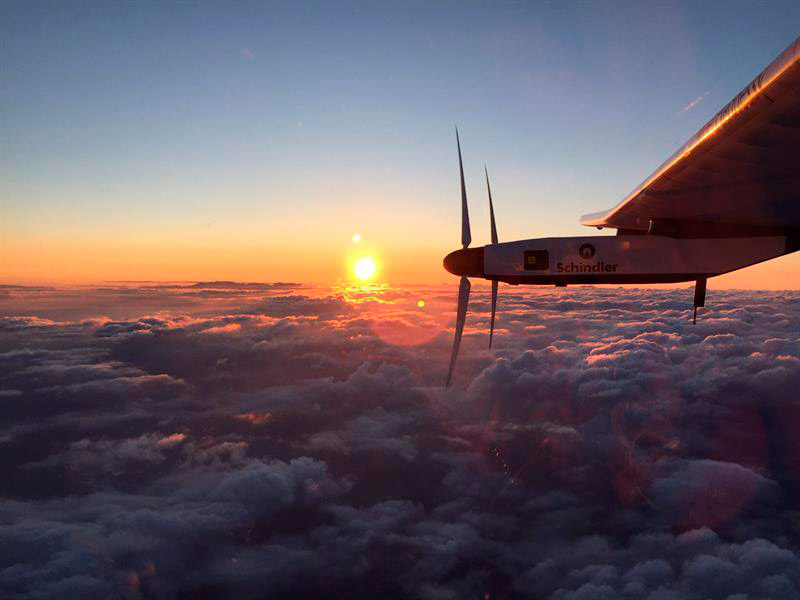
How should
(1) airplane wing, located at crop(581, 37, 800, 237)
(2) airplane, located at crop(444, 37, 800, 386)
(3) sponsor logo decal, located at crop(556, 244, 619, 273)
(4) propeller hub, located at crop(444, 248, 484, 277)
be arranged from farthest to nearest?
1. (4) propeller hub, located at crop(444, 248, 484, 277)
2. (3) sponsor logo decal, located at crop(556, 244, 619, 273)
3. (2) airplane, located at crop(444, 37, 800, 386)
4. (1) airplane wing, located at crop(581, 37, 800, 237)

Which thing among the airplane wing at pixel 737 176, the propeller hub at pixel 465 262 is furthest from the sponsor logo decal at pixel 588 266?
the propeller hub at pixel 465 262

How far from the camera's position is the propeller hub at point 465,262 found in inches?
605

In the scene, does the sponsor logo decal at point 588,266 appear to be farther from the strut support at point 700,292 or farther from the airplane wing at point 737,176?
the strut support at point 700,292

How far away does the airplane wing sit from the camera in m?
6.20

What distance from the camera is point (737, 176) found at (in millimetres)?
9555

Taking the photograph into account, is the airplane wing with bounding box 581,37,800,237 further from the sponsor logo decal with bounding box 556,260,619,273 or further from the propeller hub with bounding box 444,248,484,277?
the propeller hub with bounding box 444,248,484,277

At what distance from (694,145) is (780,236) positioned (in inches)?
296

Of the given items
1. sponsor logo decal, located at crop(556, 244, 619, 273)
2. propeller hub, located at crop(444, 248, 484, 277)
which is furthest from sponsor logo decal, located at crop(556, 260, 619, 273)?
propeller hub, located at crop(444, 248, 484, 277)

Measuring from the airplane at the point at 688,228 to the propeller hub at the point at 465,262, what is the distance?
0.12 feet

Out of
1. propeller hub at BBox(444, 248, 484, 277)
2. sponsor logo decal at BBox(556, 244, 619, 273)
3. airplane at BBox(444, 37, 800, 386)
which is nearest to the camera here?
airplane at BBox(444, 37, 800, 386)

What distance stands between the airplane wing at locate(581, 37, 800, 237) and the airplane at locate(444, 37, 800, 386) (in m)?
0.02

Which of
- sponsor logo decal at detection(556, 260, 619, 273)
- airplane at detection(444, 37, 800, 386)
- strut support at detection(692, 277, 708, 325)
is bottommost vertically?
strut support at detection(692, 277, 708, 325)

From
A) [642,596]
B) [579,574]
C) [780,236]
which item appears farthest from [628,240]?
[579,574]

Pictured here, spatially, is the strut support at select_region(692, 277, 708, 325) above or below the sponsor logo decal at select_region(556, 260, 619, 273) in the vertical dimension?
below
